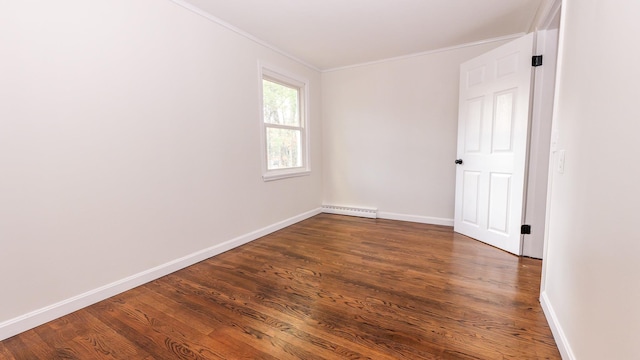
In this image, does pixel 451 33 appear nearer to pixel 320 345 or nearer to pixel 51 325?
pixel 320 345

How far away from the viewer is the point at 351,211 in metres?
4.45

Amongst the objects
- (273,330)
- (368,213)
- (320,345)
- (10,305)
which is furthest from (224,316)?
(368,213)

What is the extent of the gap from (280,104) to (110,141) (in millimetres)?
2146

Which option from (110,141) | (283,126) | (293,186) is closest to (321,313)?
(110,141)

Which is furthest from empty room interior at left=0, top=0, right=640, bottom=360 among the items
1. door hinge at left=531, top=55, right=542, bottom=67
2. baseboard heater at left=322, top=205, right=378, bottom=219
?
baseboard heater at left=322, top=205, right=378, bottom=219

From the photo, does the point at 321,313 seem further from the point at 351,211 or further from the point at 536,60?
the point at 536,60

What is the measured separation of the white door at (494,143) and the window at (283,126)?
2.13 metres

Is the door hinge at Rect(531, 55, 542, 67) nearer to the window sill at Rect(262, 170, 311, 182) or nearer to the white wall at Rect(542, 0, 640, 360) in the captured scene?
the white wall at Rect(542, 0, 640, 360)

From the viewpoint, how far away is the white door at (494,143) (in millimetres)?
2637

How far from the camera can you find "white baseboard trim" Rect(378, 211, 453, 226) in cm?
380

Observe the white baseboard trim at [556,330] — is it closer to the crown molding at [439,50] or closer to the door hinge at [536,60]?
the door hinge at [536,60]

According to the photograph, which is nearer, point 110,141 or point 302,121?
point 110,141

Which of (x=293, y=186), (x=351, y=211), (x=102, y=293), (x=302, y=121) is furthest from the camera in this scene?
(x=351, y=211)

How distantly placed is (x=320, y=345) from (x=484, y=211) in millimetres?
2469
